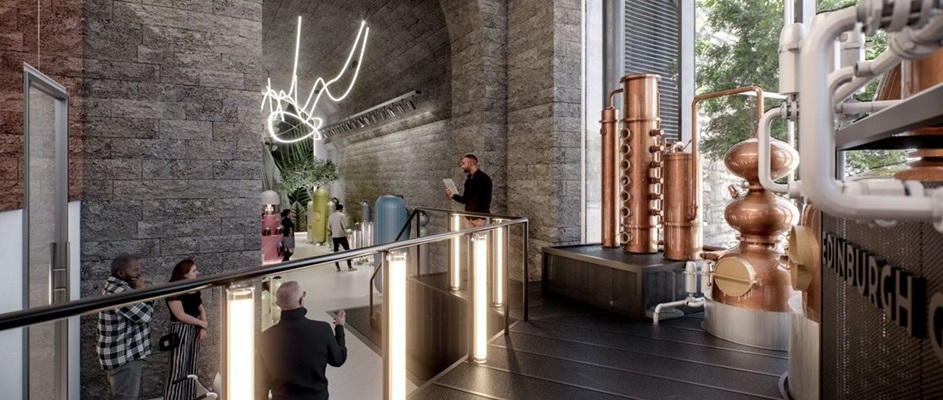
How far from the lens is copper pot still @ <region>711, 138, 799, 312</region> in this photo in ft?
9.64

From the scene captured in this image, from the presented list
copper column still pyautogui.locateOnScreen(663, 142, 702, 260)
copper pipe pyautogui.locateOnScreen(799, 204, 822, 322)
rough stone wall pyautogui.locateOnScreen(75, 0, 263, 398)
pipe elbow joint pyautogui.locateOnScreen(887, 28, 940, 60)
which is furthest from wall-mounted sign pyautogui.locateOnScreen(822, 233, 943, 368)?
rough stone wall pyautogui.locateOnScreen(75, 0, 263, 398)

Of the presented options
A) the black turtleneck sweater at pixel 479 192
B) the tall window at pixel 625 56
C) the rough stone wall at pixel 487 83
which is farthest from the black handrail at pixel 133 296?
the rough stone wall at pixel 487 83

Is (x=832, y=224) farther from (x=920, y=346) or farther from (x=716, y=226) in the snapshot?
(x=716, y=226)

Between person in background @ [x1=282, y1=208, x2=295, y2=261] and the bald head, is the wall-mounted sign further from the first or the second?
person in background @ [x1=282, y1=208, x2=295, y2=261]

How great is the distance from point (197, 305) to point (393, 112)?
7285 mm

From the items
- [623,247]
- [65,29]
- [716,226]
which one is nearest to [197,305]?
[65,29]

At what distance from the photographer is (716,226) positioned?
16.6 ft

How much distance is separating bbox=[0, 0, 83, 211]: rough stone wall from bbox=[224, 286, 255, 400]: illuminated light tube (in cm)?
251

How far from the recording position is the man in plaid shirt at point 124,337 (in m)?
3.64

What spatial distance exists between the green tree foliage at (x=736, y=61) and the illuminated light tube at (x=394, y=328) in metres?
3.42

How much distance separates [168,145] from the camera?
4406mm

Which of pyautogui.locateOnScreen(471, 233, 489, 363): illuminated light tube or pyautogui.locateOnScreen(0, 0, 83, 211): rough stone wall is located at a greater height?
pyautogui.locateOnScreen(0, 0, 83, 211): rough stone wall

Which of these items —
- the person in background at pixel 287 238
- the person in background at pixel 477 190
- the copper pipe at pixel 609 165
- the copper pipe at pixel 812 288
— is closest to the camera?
the copper pipe at pixel 812 288

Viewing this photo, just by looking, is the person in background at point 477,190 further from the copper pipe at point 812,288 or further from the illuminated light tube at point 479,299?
the copper pipe at point 812,288
